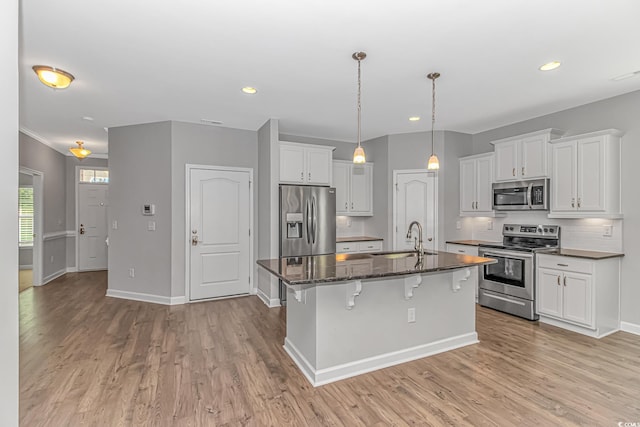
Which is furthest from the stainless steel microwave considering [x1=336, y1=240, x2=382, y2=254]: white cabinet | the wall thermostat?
the wall thermostat

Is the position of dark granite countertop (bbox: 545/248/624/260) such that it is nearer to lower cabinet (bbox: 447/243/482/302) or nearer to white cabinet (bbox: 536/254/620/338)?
white cabinet (bbox: 536/254/620/338)

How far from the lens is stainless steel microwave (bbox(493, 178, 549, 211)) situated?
162 inches

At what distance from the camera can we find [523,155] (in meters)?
4.32

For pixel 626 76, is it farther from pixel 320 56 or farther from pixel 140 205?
pixel 140 205

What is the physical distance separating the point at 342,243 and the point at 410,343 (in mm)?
2549

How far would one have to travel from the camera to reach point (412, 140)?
214 inches

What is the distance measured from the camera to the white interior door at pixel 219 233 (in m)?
4.79

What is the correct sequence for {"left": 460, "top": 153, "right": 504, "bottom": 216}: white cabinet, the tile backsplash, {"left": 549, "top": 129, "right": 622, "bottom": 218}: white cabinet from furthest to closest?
{"left": 460, "top": 153, "right": 504, "bottom": 216}: white cabinet
the tile backsplash
{"left": 549, "top": 129, "right": 622, "bottom": 218}: white cabinet

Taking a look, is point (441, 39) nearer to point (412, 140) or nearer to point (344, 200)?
point (412, 140)

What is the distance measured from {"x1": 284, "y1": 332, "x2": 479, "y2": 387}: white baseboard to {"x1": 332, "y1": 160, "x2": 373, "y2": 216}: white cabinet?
9.90 ft

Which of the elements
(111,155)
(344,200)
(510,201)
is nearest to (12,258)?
(111,155)

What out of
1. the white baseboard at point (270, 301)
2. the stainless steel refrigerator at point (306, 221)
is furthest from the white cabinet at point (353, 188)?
the white baseboard at point (270, 301)

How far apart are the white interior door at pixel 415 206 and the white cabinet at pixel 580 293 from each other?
5.53 ft

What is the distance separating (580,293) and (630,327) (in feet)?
2.43
